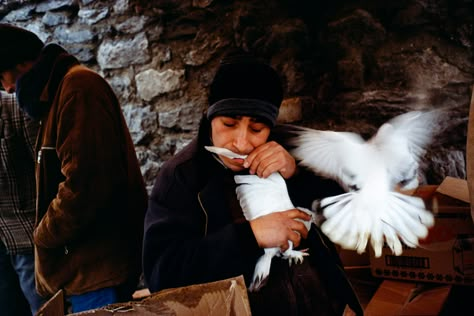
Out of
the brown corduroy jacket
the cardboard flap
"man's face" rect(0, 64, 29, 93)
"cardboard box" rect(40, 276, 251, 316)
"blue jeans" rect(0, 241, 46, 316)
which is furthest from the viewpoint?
"blue jeans" rect(0, 241, 46, 316)

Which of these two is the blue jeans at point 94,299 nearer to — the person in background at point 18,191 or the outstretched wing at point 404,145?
the person in background at point 18,191

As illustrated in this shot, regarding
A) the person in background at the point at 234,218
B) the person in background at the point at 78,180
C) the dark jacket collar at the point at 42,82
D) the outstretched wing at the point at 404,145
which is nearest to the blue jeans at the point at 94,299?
the person in background at the point at 78,180

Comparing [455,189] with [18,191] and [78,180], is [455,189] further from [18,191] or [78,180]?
[18,191]

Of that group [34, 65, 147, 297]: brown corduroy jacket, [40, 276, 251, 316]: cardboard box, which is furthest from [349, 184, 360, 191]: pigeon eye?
[34, 65, 147, 297]: brown corduroy jacket

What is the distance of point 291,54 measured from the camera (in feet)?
5.98

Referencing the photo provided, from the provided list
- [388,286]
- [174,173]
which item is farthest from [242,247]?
[388,286]

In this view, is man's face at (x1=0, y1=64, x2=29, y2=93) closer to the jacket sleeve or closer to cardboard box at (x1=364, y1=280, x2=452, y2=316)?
the jacket sleeve

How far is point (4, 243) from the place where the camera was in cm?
183

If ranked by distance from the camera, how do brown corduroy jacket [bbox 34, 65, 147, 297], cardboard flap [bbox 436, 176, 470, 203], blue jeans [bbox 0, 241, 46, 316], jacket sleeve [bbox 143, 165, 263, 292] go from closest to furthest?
1. jacket sleeve [bbox 143, 165, 263, 292]
2. cardboard flap [bbox 436, 176, 470, 203]
3. brown corduroy jacket [bbox 34, 65, 147, 297]
4. blue jeans [bbox 0, 241, 46, 316]

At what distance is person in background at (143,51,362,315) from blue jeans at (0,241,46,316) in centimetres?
84

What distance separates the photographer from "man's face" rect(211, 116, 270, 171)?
3.72 ft

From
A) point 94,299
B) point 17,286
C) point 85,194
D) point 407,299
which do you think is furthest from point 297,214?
point 17,286

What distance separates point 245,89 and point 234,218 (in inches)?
12.6

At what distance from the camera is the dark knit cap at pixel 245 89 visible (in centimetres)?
113
